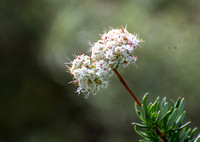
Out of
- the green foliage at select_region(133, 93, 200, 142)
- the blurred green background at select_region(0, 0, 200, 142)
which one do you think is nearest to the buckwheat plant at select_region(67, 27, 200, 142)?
the green foliage at select_region(133, 93, 200, 142)

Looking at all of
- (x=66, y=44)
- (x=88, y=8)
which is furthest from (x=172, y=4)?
(x=66, y=44)

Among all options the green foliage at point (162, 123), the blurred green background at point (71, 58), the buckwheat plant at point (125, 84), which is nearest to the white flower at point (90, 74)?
the buckwheat plant at point (125, 84)

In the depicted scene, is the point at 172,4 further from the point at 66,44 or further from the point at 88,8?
the point at 66,44

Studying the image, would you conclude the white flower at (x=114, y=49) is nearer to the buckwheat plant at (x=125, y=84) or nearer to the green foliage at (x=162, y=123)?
the buckwheat plant at (x=125, y=84)

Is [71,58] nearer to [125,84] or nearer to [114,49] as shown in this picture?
[114,49]

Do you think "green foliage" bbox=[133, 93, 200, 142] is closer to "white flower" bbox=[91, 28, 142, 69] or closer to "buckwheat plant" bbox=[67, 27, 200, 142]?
"buckwheat plant" bbox=[67, 27, 200, 142]

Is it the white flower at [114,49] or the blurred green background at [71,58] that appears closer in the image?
the white flower at [114,49]

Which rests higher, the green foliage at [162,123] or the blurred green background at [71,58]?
the blurred green background at [71,58]

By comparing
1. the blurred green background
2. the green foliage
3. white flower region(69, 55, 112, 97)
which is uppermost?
the blurred green background
